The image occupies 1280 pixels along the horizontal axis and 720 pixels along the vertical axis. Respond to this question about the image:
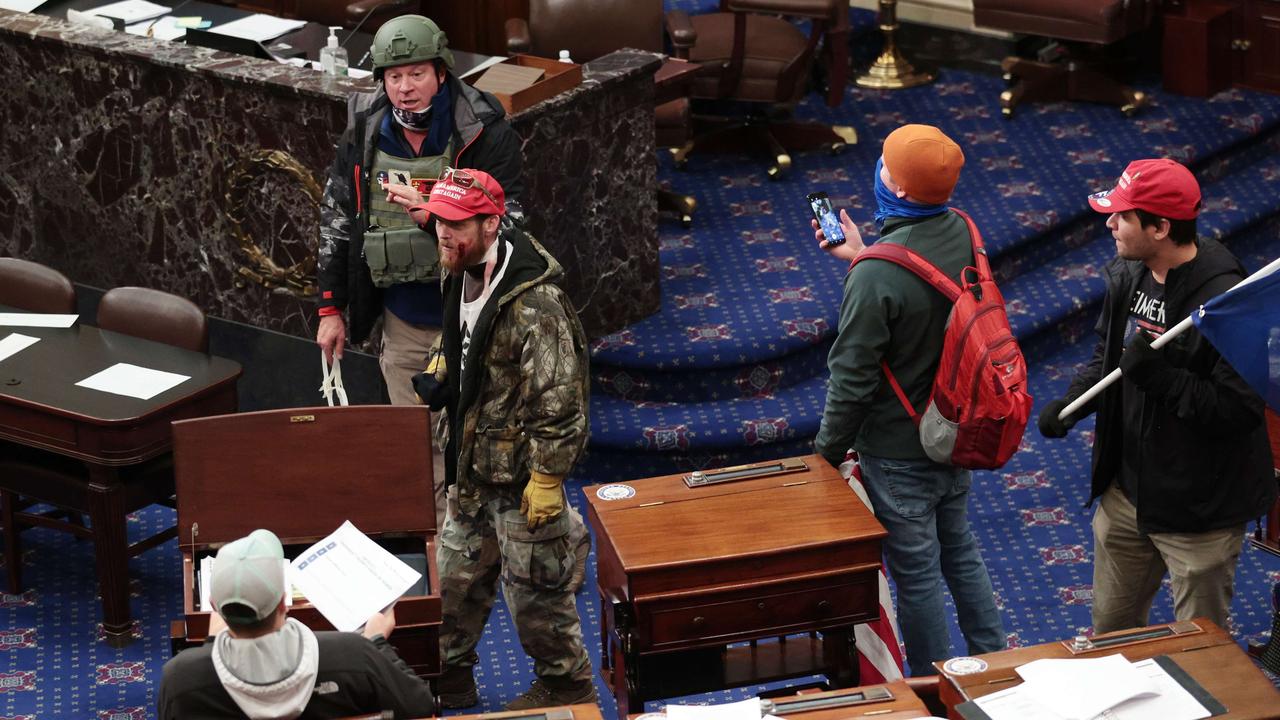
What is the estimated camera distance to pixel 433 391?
15.6 ft

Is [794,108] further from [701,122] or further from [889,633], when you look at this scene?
[889,633]

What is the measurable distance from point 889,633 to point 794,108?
5.11 meters

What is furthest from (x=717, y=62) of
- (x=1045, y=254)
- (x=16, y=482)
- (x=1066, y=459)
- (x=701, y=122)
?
(x=16, y=482)

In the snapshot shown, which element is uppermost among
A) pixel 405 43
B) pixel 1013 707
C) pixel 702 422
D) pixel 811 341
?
pixel 405 43

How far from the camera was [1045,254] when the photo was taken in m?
8.02

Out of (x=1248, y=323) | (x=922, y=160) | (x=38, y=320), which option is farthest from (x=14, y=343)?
(x=1248, y=323)

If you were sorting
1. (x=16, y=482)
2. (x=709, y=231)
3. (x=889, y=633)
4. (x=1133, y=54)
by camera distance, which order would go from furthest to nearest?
(x=1133, y=54) < (x=709, y=231) < (x=16, y=482) < (x=889, y=633)

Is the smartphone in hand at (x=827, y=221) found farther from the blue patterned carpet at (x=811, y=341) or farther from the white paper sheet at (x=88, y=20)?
the white paper sheet at (x=88, y=20)

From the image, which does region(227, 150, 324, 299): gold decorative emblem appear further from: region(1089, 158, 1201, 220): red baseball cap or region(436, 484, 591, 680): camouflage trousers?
region(1089, 158, 1201, 220): red baseball cap

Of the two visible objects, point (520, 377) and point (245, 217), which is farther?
point (245, 217)

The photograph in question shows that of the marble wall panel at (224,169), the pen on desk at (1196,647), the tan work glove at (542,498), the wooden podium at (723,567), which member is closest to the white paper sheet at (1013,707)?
the pen on desk at (1196,647)

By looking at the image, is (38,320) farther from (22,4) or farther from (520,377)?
(520,377)

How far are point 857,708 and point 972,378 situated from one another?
101 centimetres

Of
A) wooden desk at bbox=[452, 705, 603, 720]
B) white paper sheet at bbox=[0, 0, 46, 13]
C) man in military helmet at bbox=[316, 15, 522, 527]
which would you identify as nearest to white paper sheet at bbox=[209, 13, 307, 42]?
white paper sheet at bbox=[0, 0, 46, 13]
